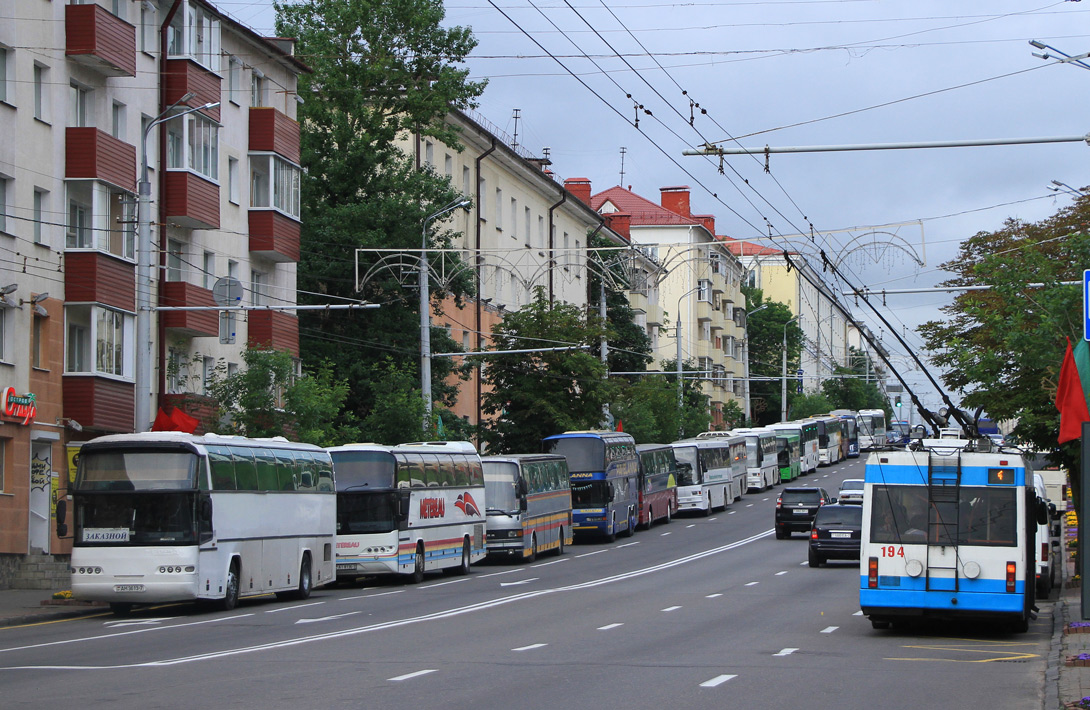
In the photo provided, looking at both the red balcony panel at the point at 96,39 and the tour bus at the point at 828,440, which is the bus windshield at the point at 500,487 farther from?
the tour bus at the point at 828,440

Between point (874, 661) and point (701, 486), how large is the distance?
43.7m

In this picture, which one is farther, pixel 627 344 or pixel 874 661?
pixel 627 344

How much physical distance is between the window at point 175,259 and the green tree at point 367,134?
9.56 metres

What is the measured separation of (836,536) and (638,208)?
64450 mm

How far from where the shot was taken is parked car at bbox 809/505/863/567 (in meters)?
35.5

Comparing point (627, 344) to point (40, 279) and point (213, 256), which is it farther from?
point (40, 279)

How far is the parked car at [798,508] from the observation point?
46.3 meters

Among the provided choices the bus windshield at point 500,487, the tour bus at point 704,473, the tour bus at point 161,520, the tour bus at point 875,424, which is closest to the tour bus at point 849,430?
the tour bus at point 875,424

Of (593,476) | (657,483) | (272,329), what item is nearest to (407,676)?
(272,329)

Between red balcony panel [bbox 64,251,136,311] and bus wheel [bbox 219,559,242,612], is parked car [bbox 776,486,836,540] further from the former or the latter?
bus wheel [bbox 219,559,242,612]

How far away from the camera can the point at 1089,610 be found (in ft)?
35.5

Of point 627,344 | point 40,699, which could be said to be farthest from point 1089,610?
point 627,344

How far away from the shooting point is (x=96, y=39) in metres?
32.7

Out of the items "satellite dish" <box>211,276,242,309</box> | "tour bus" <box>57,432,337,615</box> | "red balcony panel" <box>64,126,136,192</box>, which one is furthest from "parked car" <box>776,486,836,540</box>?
"tour bus" <box>57,432,337,615</box>
